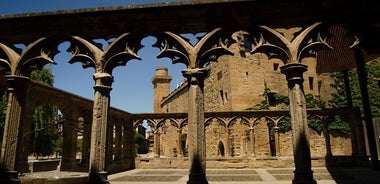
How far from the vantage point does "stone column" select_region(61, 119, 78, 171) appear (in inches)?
424


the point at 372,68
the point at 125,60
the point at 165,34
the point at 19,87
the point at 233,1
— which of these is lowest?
the point at 19,87

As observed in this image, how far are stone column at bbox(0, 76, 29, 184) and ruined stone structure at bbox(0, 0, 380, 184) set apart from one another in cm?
1

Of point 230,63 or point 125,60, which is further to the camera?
point 230,63

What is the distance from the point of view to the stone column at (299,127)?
163 inches

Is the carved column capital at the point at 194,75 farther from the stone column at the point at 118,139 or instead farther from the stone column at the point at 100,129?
the stone column at the point at 118,139

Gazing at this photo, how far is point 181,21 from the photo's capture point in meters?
4.70

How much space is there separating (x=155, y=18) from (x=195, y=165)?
2366mm

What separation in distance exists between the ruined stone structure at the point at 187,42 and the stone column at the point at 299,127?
0.04 ft

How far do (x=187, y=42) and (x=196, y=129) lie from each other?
4.44ft

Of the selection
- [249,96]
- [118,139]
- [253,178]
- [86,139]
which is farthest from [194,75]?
[249,96]

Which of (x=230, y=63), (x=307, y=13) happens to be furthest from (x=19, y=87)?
(x=230, y=63)

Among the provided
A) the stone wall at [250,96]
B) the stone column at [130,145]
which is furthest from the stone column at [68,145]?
the stone wall at [250,96]

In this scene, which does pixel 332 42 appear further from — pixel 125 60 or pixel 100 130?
pixel 100 130

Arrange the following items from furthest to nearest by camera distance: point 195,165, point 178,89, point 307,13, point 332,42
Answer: point 178,89
point 332,42
point 307,13
point 195,165
